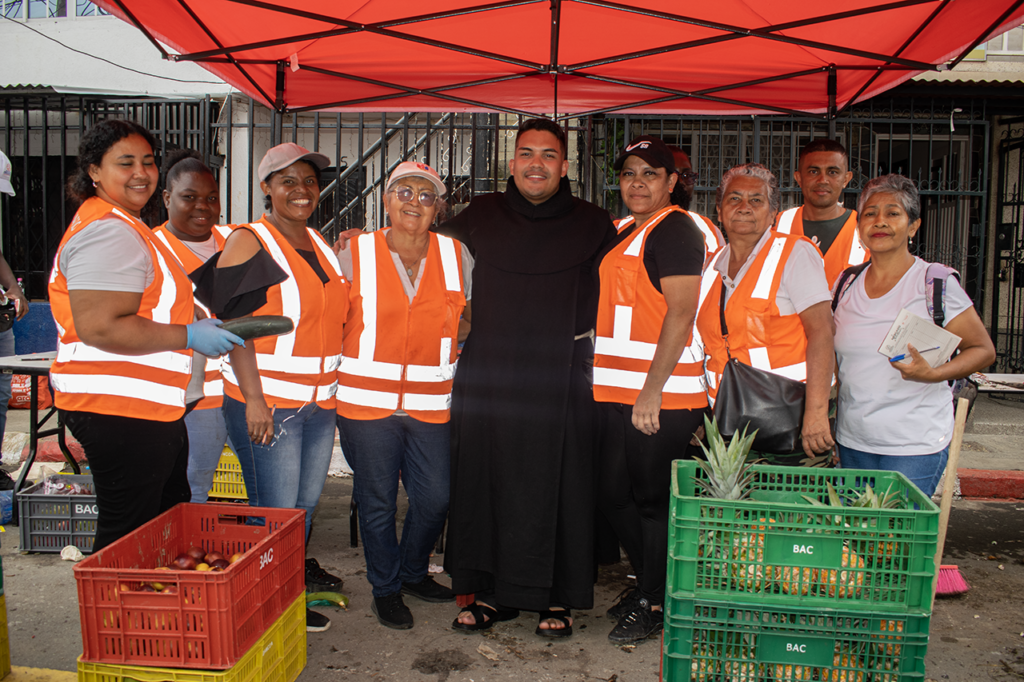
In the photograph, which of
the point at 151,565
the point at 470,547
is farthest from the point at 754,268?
the point at 151,565

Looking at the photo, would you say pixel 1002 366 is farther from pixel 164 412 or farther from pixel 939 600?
pixel 164 412

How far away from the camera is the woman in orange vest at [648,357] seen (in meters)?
3.12

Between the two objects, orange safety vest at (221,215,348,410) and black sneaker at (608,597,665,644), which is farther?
black sneaker at (608,597,665,644)

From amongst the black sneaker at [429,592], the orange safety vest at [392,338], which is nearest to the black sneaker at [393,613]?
the black sneaker at [429,592]

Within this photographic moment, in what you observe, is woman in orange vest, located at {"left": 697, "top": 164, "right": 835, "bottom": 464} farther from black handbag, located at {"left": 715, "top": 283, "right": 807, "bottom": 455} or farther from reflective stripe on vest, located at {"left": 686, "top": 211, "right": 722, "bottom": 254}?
reflective stripe on vest, located at {"left": 686, "top": 211, "right": 722, "bottom": 254}

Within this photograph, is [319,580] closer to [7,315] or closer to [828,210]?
[7,315]

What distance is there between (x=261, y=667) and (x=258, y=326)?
1200 millimetres

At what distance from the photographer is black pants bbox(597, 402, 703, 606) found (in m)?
3.24

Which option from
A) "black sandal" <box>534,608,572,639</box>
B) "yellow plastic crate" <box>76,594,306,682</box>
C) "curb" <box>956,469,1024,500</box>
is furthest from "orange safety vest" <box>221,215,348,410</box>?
"curb" <box>956,469,1024,500</box>

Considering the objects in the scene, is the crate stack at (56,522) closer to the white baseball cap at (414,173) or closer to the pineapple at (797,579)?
the white baseball cap at (414,173)

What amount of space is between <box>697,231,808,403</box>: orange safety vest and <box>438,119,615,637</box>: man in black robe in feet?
2.09

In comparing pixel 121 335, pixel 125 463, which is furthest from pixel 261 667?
pixel 121 335

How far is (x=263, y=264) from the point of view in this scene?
3.08 m

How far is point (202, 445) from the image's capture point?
376 centimetres
